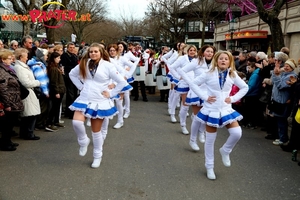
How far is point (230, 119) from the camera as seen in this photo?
4473mm

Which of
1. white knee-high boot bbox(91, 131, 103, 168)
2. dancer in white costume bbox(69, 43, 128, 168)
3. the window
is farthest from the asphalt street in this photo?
the window

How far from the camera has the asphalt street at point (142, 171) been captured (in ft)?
13.2

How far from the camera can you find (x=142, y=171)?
4.76 meters

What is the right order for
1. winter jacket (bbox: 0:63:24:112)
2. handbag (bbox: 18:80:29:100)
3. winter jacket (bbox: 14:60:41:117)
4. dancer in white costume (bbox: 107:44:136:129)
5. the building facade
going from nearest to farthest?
winter jacket (bbox: 0:63:24:112) < handbag (bbox: 18:80:29:100) < winter jacket (bbox: 14:60:41:117) < dancer in white costume (bbox: 107:44:136:129) < the building facade

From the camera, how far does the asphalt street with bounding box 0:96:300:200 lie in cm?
404

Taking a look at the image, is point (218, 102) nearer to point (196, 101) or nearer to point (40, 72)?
point (196, 101)

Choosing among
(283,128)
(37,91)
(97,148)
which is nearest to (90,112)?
(97,148)

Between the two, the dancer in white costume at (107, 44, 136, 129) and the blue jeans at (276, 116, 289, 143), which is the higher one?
the dancer in white costume at (107, 44, 136, 129)

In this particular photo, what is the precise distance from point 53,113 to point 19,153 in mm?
1920

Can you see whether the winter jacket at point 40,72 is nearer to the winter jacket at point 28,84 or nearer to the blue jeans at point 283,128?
the winter jacket at point 28,84

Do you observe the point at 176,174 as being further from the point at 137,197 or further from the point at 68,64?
the point at 68,64

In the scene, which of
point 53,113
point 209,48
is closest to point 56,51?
point 53,113

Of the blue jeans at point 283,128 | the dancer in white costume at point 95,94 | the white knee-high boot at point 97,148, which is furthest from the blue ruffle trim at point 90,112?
the blue jeans at point 283,128

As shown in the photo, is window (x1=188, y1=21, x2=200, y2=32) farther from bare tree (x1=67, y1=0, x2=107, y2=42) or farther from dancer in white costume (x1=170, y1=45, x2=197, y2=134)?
dancer in white costume (x1=170, y1=45, x2=197, y2=134)
